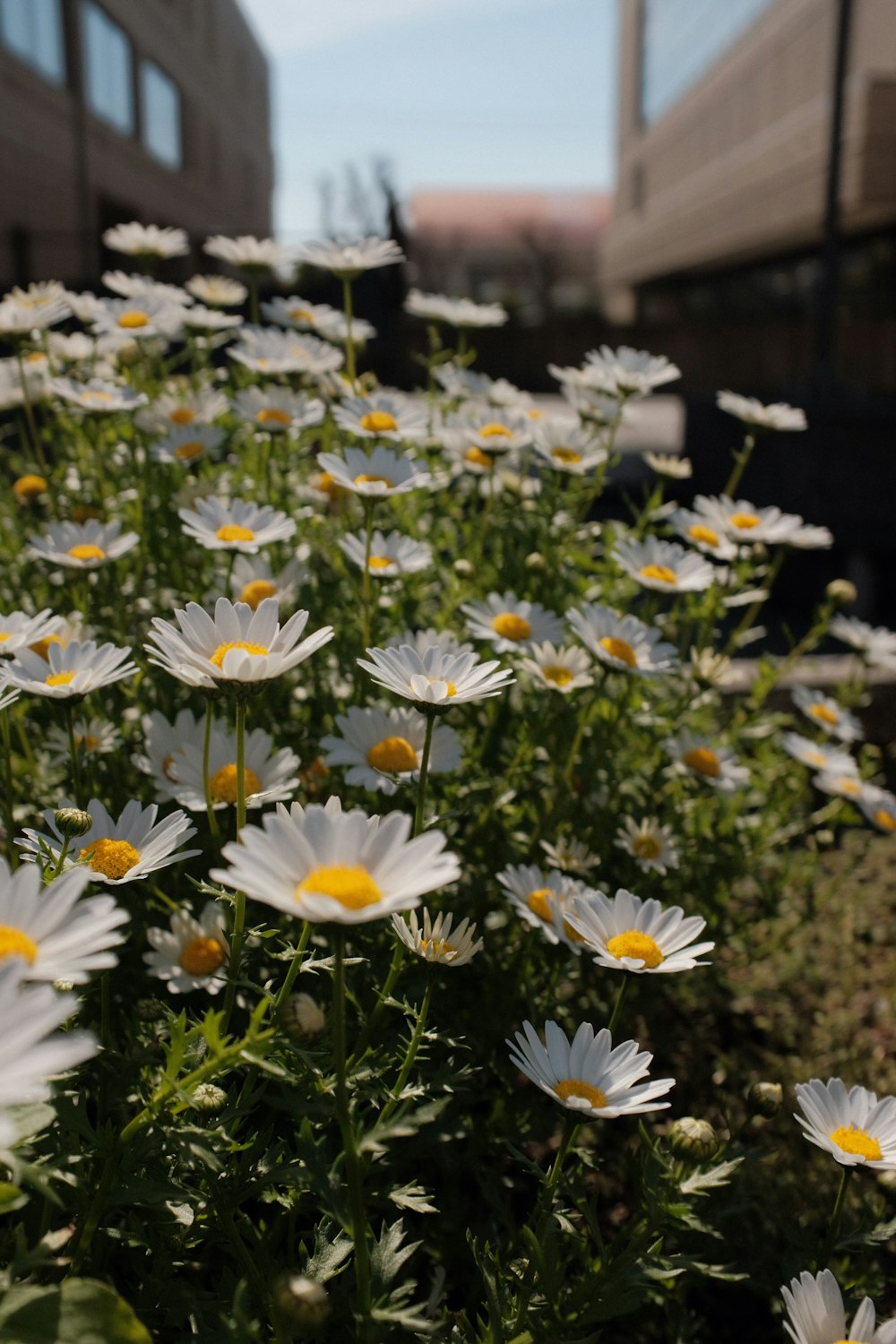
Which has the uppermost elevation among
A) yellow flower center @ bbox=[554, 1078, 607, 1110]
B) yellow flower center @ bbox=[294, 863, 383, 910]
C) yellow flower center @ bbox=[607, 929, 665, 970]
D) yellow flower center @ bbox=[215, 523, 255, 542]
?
yellow flower center @ bbox=[215, 523, 255, 542]

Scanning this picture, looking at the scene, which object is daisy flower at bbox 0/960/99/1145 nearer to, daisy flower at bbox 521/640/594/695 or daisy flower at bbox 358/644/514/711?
daisy flower at bbox 358/644/514/711

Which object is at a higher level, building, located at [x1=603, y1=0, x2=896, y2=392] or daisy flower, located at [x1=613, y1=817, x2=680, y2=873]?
building, located at [x1=603, y1=0, x2=896, y2=392]

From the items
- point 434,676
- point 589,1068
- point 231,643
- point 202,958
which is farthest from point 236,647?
point 589,1068

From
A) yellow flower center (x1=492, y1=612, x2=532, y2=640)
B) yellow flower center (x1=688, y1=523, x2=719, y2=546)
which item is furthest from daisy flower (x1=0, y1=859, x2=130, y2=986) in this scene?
yellow flower center (x1=688, y1=523, x2=719, y2=546)

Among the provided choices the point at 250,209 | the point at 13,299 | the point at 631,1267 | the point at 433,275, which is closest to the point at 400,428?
the point at 13,299

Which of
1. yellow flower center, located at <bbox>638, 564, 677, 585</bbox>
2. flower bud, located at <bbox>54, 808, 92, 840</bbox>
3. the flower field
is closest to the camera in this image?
the flower field

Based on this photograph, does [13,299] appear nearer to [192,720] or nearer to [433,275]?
[192,720]

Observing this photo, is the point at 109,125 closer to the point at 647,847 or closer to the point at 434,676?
the point at 647,847
